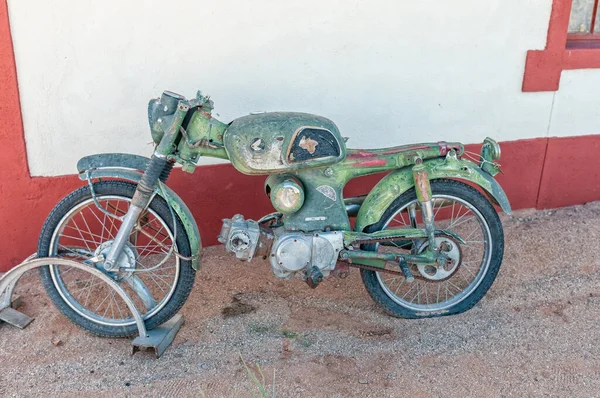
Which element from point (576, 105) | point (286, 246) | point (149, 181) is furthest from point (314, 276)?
point (576, 105)

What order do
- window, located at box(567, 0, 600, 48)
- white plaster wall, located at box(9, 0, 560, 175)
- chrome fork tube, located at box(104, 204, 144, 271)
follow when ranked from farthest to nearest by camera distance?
window, located at box(567, 0, 600, 48) < white plaster wall, located at box(9, 0, 560, 175) < chrome fork tube, located at box(104, 204, 144, 271)

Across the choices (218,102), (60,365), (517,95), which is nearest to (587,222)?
(517,95)

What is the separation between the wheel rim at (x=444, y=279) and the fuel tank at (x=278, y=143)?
651 millimetres

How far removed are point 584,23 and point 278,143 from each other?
312 cm

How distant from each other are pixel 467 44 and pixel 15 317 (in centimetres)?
343

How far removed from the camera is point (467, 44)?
429cm

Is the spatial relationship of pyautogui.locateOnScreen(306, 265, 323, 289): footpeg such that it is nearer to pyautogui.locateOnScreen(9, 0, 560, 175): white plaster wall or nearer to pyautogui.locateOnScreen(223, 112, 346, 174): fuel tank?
pyautogui.locateOnScreen(223, 112, 346, 174): fuel tank

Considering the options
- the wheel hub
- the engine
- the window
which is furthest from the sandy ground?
the window

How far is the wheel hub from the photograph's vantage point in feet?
11.5

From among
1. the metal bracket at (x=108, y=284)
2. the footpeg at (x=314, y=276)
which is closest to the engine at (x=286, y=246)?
the footpeg at (x=314, y=276)

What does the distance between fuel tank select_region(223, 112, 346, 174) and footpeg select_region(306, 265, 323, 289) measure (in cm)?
58

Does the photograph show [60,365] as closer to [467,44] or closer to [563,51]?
[467,44]

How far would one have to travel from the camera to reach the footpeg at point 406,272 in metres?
3.38

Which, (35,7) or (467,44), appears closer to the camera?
(35,7)
